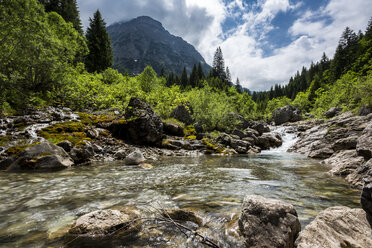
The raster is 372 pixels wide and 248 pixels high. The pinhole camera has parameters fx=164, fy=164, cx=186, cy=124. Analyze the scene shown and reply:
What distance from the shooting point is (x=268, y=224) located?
252 cm

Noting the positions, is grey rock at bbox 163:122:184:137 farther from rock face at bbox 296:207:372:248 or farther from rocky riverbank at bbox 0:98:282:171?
rock face at bbox 296:207:372:248

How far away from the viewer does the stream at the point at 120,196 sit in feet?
9.95

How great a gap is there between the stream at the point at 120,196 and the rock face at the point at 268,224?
2.91 feet

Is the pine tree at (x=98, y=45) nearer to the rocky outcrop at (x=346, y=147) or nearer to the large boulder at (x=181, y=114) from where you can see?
the large boulder at (x=181, y=114)

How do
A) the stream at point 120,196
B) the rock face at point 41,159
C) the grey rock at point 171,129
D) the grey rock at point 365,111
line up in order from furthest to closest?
1. the grey rock at point 171,129
2. the grey rock at point 365,111
3. the rock face at point 41,159
4. the stream at point 120,196

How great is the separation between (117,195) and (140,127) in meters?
9.54

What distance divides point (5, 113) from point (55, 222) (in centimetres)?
1311

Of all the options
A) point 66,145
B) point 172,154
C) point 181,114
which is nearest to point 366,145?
point 172,154

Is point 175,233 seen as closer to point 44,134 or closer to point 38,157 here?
point 38,157

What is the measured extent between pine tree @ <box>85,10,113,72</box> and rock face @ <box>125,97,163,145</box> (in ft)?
94.8

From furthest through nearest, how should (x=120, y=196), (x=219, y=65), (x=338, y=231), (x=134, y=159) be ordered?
(x=219, y=65) < (x=134, y=159) < (x=120, y=196) < (x=338, y=231)

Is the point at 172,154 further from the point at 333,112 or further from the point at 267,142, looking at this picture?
the point at 333,112

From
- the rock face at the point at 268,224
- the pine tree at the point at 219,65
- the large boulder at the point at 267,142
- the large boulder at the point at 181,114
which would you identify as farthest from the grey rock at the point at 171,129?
the pine tree at the point at 219,65

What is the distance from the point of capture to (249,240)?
249 cm
